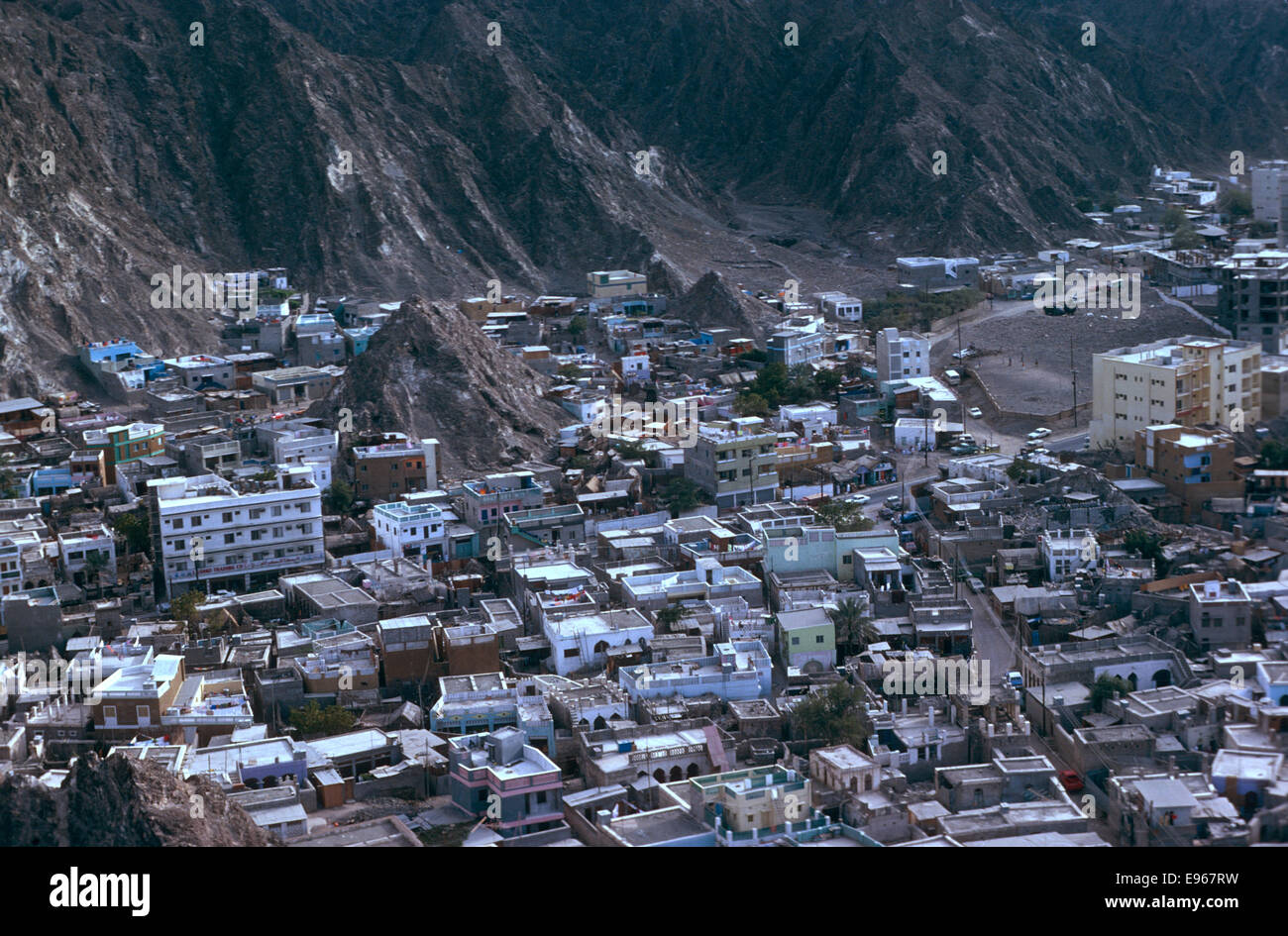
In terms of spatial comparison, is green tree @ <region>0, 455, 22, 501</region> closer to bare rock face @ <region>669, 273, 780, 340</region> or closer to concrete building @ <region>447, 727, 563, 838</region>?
concrete building @ <region>447, 727, 563, 838</region>

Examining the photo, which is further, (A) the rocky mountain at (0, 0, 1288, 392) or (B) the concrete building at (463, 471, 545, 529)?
(A) the rocky mountain at (0, 0, 1288, 392)

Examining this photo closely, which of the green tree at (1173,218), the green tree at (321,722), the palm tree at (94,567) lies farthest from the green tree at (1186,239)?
the green tree at (321,722)

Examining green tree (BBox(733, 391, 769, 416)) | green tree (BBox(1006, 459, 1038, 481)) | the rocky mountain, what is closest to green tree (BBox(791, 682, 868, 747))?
A: green tree (BBox(1006, 459, 1038, 481))

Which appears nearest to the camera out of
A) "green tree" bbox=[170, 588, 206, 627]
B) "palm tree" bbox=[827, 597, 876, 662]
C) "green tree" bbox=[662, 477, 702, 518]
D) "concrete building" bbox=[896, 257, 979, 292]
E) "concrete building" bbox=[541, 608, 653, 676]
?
"concrete building" bbox=[541, 608, 653, 676]
